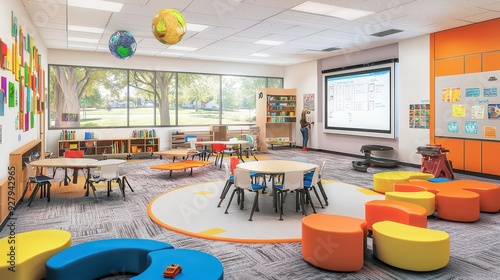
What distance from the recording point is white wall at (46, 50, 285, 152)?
11.1m

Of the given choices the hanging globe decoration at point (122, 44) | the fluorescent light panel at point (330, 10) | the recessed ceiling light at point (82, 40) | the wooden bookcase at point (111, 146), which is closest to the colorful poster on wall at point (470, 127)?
the fluorescent light panel at point (330, 10)

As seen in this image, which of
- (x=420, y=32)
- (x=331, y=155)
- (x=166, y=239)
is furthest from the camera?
(x=331, y=155)

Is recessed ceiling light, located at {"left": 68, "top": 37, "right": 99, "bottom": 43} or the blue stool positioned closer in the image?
the blue stool

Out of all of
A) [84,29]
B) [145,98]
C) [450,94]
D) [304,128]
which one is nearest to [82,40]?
[84,29]

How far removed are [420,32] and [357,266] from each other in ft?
23.4

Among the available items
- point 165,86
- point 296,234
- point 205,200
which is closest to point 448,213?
point 296,234

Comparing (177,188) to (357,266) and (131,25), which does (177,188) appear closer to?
(131,25)

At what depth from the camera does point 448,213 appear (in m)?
4.83

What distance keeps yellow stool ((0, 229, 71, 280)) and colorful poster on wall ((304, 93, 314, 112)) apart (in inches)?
422

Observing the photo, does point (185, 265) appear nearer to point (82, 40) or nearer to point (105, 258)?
point (105, 258)

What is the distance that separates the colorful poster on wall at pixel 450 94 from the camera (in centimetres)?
814

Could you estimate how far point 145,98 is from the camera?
12.5 meters

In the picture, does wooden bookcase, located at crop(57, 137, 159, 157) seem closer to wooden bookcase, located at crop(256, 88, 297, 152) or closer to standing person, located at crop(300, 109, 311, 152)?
wooden bookcase, located at crop(256, 88, 297, 152)

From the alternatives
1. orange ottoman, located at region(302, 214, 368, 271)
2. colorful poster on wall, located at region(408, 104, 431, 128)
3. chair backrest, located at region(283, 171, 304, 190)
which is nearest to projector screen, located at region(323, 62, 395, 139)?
colorful poster on wall, located at region(408, 104, 431, 128)
